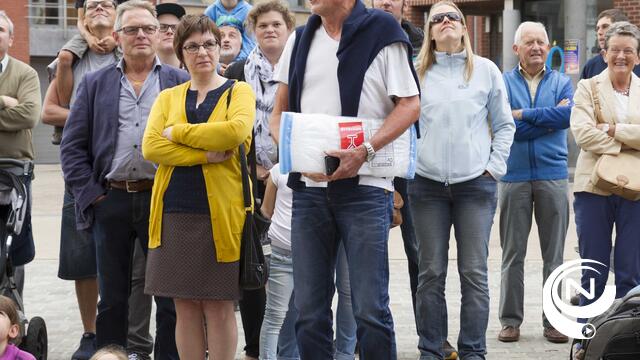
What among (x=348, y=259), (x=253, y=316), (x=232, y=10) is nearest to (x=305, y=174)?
(x=348, y=259)

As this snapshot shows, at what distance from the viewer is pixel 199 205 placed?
5.90 metres

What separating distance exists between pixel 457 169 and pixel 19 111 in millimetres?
Result: 2787

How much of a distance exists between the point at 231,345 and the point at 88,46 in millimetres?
2382

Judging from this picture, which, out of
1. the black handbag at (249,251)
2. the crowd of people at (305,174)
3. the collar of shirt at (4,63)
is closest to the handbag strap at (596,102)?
the crowd of people at (305,174)

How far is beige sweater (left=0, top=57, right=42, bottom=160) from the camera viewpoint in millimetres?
7332

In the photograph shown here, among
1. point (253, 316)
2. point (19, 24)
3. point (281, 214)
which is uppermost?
point (19, 24)

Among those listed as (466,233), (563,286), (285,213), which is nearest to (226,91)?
(285,213)

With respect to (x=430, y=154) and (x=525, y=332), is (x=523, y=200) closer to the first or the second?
(x=525, y=332)

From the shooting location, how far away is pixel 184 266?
5902mm

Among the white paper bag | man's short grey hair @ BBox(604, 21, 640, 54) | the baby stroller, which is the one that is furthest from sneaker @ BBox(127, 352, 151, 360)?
man's short grey hair @ BBox(604, 21, 640, 54)

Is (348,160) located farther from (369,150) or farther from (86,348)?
(86,348)

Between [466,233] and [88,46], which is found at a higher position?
[88,46]

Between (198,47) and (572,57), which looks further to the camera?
(572,57)

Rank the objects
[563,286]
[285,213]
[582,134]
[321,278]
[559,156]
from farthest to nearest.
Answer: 1. [563,286]
2. [559,156]
3. [582,134]
4. [285,213]
5. [321,278]
